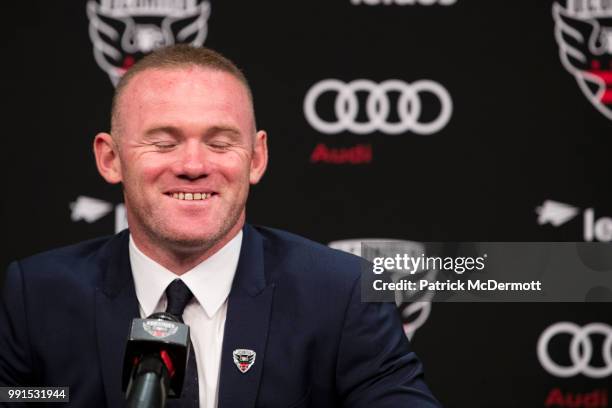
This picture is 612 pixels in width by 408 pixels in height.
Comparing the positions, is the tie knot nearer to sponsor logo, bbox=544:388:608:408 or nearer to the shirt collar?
the shirt collar

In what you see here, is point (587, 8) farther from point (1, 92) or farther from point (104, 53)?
point (1, 92)

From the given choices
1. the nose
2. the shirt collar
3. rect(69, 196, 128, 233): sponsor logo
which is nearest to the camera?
the nose

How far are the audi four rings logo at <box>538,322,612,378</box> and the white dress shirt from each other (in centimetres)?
145

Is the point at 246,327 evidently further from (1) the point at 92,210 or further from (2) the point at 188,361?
(1) the point at 92,210

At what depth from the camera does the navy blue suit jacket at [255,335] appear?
1910mm

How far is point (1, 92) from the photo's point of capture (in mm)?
3023

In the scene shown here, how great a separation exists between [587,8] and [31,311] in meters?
2.05

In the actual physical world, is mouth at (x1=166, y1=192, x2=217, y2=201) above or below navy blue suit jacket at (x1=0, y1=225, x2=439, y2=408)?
above

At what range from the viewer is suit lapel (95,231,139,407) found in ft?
6.26

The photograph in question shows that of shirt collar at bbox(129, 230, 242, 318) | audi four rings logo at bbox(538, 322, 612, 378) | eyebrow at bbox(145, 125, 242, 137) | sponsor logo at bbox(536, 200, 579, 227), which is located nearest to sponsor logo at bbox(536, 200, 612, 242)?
sponsor logo at bbox(536, 200, 579, 227)

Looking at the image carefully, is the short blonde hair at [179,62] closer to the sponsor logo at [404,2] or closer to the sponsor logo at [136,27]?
the sponsor logo at [136,27]

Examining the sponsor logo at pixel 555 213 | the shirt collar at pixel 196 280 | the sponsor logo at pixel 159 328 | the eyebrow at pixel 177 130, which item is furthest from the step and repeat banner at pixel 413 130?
the sponsor logo at pixel 159 328

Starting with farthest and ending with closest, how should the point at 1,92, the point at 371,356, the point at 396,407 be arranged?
1. the point at 1,92
2. the point at 371,356
3. the point at 396,407

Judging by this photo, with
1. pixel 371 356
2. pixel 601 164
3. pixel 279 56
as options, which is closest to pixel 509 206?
pixel 601 164
